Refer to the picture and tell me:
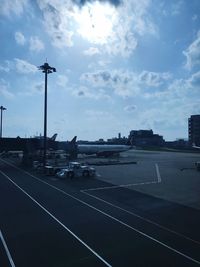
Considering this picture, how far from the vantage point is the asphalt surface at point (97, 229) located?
16078 mm

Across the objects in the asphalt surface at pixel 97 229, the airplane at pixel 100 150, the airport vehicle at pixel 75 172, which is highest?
the airplane at pixel 100 150

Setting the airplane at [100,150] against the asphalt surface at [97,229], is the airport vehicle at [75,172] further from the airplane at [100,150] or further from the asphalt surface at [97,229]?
the airplane at [100,150]

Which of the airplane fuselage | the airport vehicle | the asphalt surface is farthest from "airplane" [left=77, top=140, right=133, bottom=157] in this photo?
the asphalt surface

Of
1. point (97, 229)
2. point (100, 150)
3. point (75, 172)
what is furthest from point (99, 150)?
point (97, 229)

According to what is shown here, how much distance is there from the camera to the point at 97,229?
70.1 ft

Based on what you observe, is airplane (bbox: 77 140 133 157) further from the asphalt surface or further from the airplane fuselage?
the asphalt surface

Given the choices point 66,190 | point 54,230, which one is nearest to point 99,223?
point 54,230

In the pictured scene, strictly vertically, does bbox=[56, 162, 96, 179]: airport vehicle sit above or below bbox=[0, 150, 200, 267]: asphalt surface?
above

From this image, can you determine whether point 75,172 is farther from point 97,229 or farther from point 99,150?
point 99,150

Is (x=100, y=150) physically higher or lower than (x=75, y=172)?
higher

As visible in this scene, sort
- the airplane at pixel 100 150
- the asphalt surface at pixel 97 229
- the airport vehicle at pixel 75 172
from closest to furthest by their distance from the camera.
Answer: the asphalt surface at pixel 97 229
the airport vehicle at pixel 75 172
the airplane at pixel 100 150

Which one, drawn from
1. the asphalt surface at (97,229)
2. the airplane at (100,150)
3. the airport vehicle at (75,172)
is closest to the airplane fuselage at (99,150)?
the airplane at (100,150)

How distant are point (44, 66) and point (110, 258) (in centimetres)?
5125

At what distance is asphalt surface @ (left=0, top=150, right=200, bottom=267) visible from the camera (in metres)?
16.1
